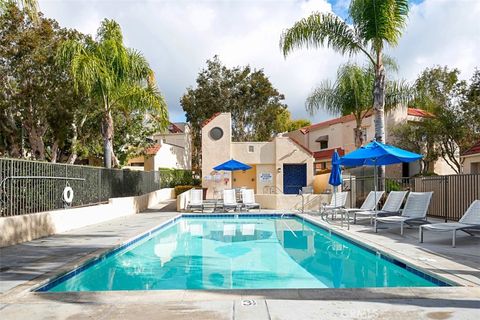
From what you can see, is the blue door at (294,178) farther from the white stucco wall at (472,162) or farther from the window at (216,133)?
the white stucco wall at (472,162)

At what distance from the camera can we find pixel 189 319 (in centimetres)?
454

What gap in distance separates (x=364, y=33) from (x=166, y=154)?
81.3ft

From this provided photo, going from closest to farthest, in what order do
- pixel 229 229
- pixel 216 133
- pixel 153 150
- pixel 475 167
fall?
pixel 229 229 → pixel 475 167 → pixel 216 133 → pixel 153 150

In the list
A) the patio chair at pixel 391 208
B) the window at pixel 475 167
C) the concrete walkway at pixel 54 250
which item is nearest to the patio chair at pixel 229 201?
the concrete walkway at pixel 54 250

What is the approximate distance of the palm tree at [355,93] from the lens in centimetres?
2223

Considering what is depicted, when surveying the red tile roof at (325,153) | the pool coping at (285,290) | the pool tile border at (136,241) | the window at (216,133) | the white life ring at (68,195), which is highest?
the window at (216,133)

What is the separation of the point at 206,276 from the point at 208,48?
30.8 m

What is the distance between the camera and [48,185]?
12156mm

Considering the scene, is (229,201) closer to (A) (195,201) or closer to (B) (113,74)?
(A) (195,201)

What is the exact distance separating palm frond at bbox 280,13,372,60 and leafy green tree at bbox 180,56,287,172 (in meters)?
21.4

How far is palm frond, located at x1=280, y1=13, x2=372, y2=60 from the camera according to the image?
16156 millimetres

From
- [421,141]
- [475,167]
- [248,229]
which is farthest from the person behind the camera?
[421,141]

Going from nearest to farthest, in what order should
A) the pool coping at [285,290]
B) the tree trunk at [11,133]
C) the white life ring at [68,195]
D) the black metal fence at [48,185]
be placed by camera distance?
the pool coping at [285,290] → the black metal fence at [48,185] → the white life ring at [68,195] → the tree trunk at [11,133]

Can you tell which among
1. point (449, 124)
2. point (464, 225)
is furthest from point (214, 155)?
point (464, 225)
